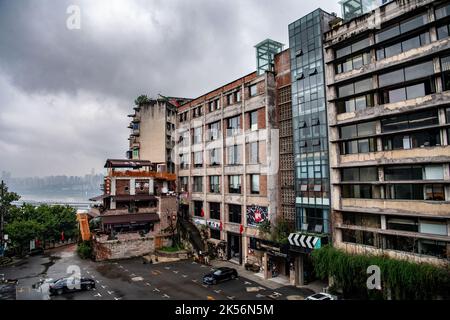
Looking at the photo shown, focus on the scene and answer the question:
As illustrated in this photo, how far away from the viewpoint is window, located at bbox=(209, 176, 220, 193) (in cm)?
4638

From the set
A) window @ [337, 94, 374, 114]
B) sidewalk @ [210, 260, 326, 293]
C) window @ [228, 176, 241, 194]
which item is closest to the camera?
window @ [337, 94, 374, 114]

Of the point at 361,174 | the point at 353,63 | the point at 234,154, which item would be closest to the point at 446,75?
the point at 353,63

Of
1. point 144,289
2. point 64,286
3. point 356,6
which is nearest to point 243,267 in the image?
point 144,289

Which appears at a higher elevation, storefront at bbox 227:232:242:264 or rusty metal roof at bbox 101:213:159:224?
rusty metal roof at bbox 101:213:159:224

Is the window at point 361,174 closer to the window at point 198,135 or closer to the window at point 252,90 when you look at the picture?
the window at point 252,90

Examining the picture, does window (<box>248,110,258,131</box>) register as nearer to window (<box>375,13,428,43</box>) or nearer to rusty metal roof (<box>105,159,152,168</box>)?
window (<box>375,13,428,43</box>)

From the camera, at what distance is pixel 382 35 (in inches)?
1054

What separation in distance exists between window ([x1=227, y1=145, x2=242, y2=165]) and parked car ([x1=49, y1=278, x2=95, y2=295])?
23.0 meters

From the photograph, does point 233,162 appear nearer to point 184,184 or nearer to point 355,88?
point 184,184

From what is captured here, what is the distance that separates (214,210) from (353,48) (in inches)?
1163

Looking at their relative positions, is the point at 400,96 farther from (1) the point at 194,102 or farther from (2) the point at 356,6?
(1) the point at 194,102

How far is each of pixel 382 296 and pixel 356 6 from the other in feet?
92.3

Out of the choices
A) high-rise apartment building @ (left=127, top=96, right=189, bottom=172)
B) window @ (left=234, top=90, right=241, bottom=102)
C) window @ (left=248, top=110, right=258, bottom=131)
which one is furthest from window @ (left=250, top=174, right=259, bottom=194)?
high-rise apartment building @ (left=127, top=96, right=189, bottom=172)

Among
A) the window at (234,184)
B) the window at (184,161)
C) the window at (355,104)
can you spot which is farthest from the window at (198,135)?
the window at (355,104)
